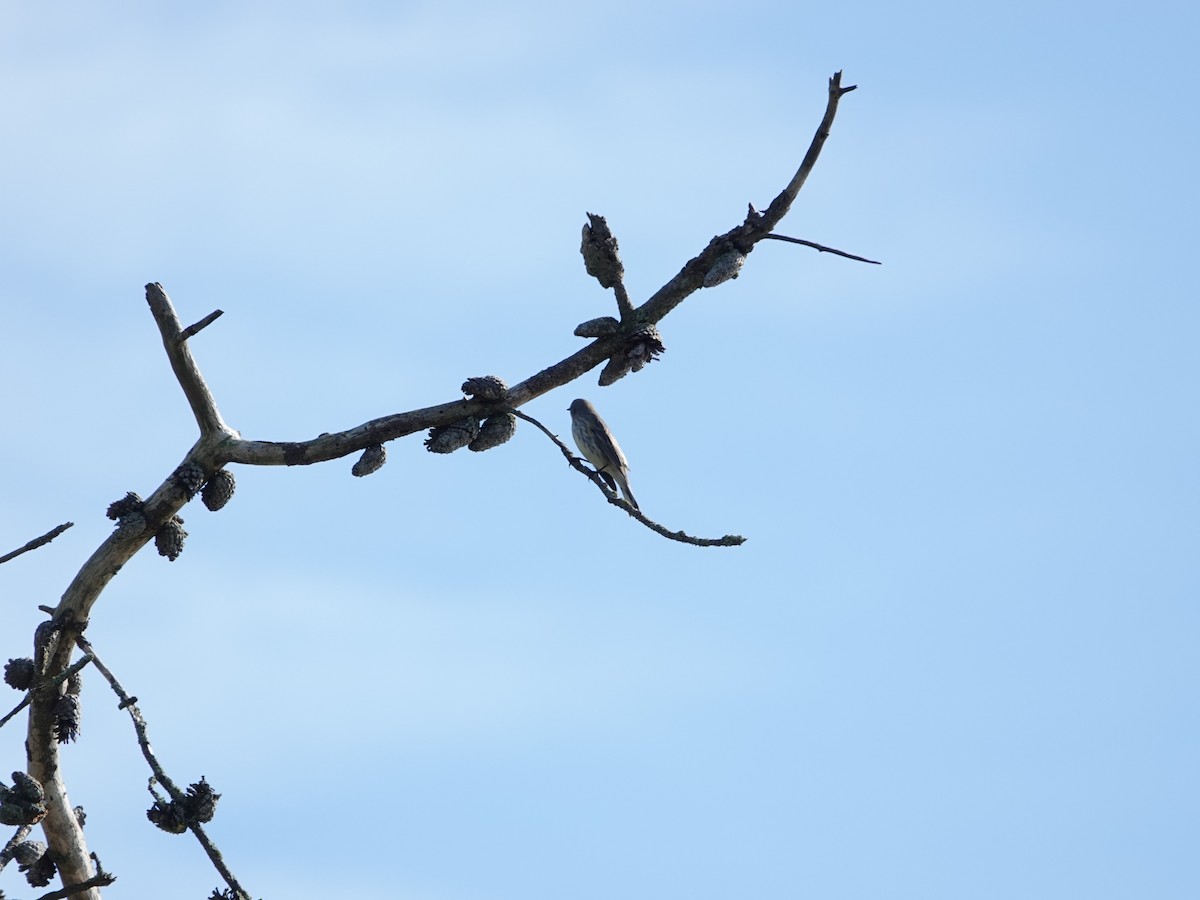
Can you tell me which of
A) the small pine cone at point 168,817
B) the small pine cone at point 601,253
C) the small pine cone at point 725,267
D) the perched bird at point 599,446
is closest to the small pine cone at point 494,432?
the small pine cone at point 601,253

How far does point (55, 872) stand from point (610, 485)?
3.69 metres

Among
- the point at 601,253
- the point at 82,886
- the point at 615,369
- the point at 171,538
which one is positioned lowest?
the point at 82,886

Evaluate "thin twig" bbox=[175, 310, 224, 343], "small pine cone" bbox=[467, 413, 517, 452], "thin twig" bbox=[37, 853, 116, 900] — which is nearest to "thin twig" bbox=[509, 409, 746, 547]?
"small pine cone" bbox=[467, 413, 517, 452]

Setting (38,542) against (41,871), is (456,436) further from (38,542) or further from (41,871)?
(41,871)

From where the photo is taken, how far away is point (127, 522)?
21.8 ft

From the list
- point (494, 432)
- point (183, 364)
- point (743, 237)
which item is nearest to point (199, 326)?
point (183, 364)

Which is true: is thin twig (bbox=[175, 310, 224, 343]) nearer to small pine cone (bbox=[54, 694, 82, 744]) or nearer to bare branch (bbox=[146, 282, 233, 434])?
bare branch (bbox=[146, 282, 233, 434])

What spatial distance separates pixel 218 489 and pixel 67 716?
4.55 feet

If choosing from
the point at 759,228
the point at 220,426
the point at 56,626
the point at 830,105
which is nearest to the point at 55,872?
the point at 56,626

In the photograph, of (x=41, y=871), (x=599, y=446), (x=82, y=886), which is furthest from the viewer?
(x=599, y=446)

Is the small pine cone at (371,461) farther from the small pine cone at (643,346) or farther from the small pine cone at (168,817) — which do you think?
the small pine cone at (168,817)

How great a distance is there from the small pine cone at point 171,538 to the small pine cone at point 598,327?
2.18 m

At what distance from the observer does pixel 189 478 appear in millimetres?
6629

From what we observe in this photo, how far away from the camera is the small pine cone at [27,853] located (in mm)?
7105
